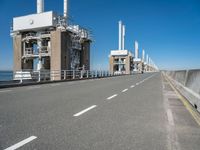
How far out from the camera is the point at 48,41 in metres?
36.3

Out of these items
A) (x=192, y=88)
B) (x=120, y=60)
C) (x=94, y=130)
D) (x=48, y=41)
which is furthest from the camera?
(x=120, y=60)

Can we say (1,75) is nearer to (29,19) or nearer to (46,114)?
(46,114)

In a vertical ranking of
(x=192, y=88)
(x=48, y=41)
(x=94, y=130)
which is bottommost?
(x=94, y=130)

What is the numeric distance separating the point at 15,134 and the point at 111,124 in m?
2.21

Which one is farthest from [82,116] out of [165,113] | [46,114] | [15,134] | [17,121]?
[165,113]

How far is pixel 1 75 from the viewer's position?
17703 millimetres

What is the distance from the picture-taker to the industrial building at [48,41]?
3306cm

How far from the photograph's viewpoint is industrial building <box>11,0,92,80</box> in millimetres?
33062

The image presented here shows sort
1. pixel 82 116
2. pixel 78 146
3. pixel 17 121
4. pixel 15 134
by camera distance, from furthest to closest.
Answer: pixel 82 116, pixel 17 121, pixel 15 134, pixel 78 146

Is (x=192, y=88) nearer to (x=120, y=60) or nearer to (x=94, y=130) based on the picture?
(x=94, y=130)

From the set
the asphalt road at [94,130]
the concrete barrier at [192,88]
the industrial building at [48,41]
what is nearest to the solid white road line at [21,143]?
the asphalt road at [94,130]

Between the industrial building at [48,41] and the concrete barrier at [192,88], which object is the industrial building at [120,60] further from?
the concrete barrier at [192,88]

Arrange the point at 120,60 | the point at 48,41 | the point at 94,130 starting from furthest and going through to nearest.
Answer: the point at 120,60 < the point at 48,41 < the point at 94,130

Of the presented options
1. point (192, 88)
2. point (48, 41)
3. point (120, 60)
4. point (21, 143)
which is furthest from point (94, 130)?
point (120, 60)
